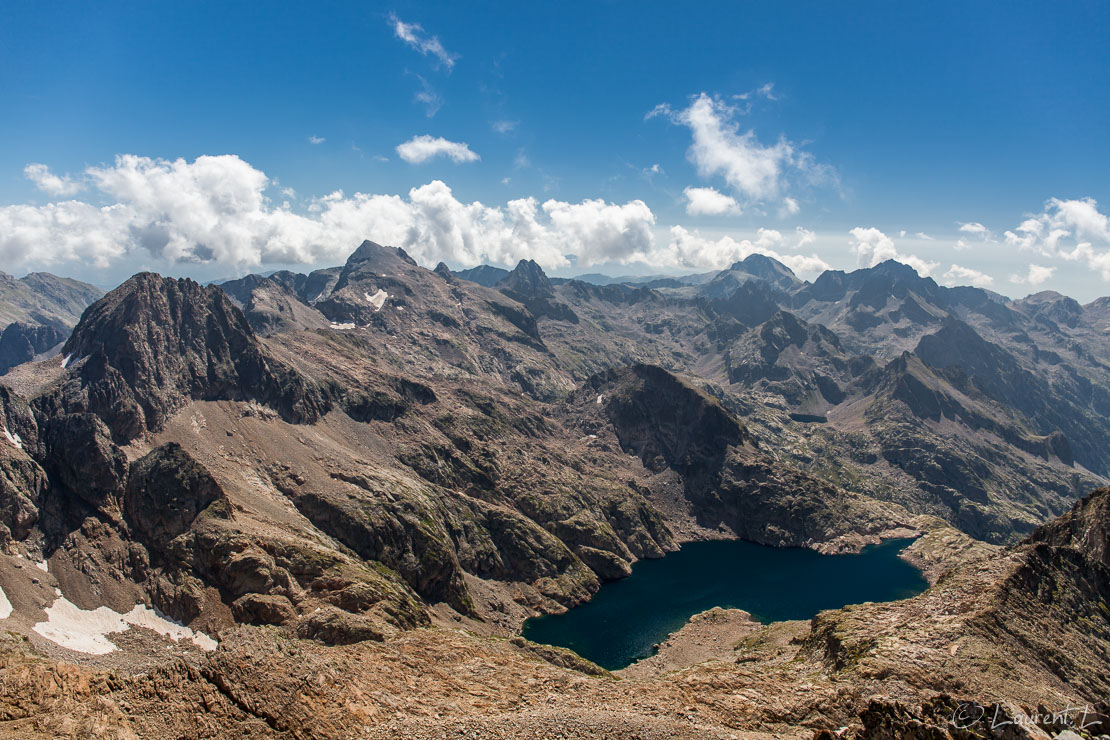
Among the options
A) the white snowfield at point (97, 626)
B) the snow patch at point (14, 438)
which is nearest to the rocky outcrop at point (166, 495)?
the white snowfield at point (97, 626)

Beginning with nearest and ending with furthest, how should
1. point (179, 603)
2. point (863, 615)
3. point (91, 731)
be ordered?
point (91, 731), point (863, 615), point (179, 603)

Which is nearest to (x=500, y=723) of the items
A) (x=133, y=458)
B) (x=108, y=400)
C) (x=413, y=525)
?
(x=413, y=525)

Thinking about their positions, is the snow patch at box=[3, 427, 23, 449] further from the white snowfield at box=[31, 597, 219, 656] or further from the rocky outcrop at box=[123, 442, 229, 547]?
the white snowfield at box=[31, 597, 219, 656]

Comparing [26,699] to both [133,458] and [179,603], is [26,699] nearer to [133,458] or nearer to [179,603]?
[179,603]

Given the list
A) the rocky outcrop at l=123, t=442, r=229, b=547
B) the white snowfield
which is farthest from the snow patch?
the white snowfield

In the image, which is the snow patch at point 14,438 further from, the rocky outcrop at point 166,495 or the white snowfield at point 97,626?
the white snowfield at point 97,626

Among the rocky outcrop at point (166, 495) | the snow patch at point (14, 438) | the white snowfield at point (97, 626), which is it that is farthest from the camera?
the snow patch at point (14, 438)
